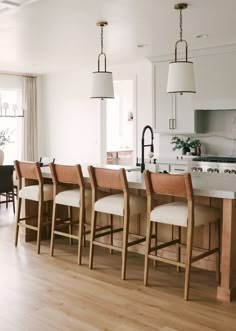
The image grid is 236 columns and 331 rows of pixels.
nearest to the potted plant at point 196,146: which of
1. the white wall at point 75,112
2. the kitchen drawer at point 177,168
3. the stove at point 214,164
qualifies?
the stove at point 214,164

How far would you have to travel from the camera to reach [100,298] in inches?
136

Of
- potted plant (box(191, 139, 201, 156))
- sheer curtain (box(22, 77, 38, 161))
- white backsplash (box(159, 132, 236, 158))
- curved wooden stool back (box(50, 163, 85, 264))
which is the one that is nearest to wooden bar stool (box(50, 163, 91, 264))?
curved wooden stool back (box(50, 163, 85, 264))

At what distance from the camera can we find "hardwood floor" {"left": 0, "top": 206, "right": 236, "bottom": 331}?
3.03m

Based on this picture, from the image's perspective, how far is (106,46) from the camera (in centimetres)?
605

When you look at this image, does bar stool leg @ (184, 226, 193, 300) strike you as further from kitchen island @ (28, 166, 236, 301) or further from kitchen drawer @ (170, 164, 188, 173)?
kitchen drawer @ (170, 164, 188, 173)

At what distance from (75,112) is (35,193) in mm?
4221

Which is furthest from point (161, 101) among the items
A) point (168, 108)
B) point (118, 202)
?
point (118, 202)

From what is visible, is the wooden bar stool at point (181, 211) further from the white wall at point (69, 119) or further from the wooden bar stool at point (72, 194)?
the white wall at point (69, 119)

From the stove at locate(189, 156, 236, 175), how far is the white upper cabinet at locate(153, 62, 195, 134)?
53cm

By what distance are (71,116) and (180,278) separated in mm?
5565

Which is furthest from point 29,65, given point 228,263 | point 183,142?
point 228,263

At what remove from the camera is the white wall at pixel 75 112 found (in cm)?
770

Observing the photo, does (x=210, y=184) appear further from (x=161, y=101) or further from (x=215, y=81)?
(x=161, y=101)

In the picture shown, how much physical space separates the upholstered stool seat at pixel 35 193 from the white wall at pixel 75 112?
3202 mm
